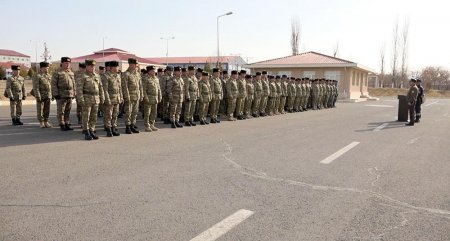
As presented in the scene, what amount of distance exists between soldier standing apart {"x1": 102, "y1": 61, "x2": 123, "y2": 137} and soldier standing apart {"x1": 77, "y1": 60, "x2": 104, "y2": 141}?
0.97 ft

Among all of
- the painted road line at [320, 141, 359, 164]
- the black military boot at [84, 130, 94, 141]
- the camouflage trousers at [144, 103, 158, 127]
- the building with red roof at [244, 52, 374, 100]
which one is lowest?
the painted road line at [320, 141, 359, 164]

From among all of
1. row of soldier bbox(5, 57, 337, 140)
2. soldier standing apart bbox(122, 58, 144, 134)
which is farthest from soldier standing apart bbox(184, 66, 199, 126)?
soldier standing apart bbox(122, 58, 144, 134)

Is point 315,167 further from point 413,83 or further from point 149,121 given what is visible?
point 413,83

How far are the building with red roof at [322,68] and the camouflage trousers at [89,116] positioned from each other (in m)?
33.2

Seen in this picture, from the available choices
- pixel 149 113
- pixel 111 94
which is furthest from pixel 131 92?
pixel 149 113

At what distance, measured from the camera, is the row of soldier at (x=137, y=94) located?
31.7 feet

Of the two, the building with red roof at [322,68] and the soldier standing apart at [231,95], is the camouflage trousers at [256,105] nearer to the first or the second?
the soldier standing apart at [231,95]

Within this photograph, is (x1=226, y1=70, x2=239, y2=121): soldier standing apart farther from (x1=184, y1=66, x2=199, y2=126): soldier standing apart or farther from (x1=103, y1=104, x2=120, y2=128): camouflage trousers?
(x1=103, y1=104, x2=120, y2=128): camouflage trousers

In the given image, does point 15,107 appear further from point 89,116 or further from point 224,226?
point 224,226

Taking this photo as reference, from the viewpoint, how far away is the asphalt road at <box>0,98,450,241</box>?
12.3ft

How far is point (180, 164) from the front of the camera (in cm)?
659

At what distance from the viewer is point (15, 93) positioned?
40.5 ft

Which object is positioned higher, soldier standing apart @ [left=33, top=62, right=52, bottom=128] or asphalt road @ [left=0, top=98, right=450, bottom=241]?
soldier standing apart @ [left=33, top=62, right=52, bottom=128]

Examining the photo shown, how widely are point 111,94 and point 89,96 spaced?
25.5 inches
